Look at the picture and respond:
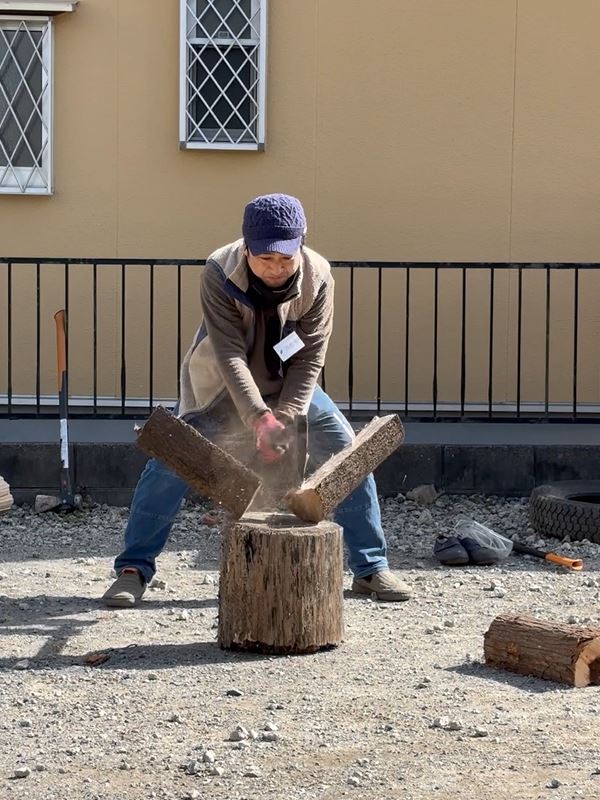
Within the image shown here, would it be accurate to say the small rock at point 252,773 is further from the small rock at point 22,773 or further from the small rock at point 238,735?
the small rock at point 22,773

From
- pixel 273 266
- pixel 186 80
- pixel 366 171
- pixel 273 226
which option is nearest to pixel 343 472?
pixel 273 266

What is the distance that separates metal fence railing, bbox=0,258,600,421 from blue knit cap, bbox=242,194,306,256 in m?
4.48

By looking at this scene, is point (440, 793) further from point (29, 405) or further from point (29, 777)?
point (29, 405)

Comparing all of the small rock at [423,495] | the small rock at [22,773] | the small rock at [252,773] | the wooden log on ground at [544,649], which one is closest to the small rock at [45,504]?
the small rock at [423,495]

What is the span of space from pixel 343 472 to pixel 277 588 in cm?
61

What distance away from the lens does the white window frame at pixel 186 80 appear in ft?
32.4

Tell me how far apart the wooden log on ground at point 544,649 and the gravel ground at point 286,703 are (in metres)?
0.06

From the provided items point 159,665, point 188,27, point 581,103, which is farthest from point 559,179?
point 159,665

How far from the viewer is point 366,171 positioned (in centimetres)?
1015

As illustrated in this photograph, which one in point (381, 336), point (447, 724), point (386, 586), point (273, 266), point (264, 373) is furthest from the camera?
point (381, 336)

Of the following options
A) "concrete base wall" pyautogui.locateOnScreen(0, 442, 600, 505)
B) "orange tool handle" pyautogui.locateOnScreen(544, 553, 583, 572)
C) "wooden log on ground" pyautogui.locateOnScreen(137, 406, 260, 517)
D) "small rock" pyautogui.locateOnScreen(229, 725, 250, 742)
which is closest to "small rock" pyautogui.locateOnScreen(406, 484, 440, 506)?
"concrete base wall" pyautogui.locateOnScreen(0, 442, 600, 505)

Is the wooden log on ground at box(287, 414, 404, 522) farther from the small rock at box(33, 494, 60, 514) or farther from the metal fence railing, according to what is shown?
the metal fence railing

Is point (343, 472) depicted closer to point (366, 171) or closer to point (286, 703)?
point (286, 703)

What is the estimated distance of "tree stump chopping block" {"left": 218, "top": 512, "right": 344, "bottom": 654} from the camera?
5418 mm
